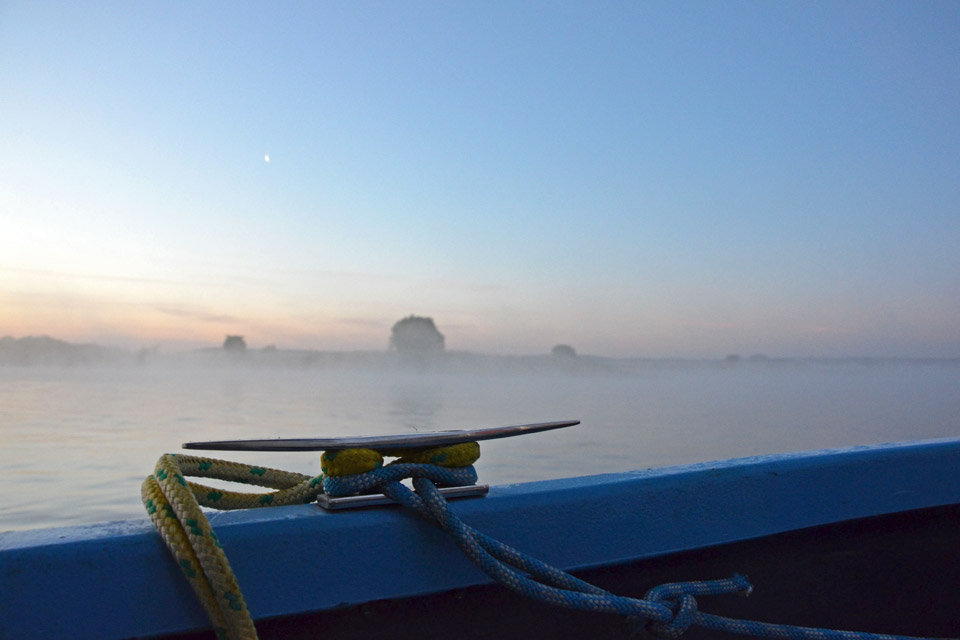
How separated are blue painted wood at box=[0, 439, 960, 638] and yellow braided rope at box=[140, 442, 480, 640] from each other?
0.04 m

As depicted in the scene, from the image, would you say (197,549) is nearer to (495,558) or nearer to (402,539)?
(402,539)

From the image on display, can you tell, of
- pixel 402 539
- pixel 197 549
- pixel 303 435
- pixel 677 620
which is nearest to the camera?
pixel 197 549

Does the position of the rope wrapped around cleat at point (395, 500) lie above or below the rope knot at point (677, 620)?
above

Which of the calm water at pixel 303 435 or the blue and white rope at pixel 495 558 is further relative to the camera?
the calm water at pixel 303 435

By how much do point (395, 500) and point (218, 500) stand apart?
0.26 meters

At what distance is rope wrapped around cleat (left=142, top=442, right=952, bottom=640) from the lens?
77 cm

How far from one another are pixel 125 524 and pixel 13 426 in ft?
41.7

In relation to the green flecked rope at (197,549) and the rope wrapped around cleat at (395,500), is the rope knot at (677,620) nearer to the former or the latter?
the rope wrapped around cleat at (395,500)

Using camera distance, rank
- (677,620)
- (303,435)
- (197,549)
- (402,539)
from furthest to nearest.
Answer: (303,435) < (677,620) < (402,539) < (197,549)

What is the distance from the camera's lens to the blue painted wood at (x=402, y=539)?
750 mm

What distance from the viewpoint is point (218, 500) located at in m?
0.95

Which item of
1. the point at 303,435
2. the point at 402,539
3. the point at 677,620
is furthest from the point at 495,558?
the point at 303,435

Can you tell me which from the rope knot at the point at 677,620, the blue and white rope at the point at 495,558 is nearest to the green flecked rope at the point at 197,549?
the blue and white rope at the point at 495,558

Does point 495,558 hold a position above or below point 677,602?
above
